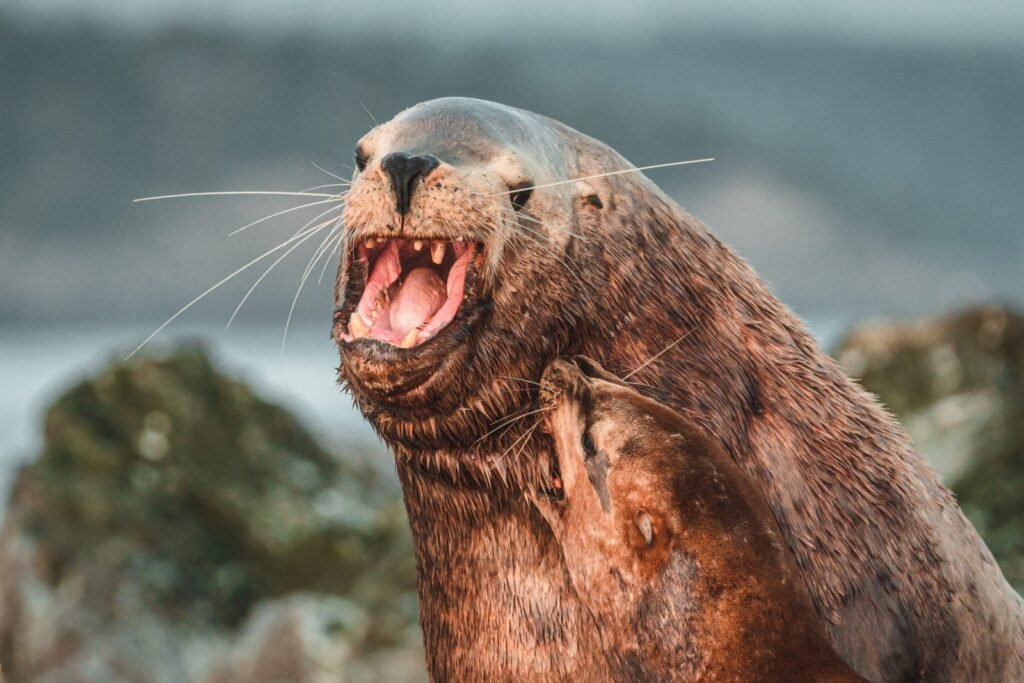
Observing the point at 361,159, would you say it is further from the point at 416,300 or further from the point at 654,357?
the point at 654,357

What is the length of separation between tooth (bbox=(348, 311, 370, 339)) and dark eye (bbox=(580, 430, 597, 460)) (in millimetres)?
654

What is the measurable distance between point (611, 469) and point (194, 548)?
19.6 feet

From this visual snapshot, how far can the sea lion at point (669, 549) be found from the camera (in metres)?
3.63

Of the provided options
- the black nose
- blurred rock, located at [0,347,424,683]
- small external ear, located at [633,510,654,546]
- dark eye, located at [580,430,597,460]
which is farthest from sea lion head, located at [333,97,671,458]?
blurred rock, located at [0,347,424,683]

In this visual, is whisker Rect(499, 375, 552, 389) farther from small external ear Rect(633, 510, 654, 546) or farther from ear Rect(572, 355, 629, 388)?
small external ear Rect(633, 510, 654, 546)

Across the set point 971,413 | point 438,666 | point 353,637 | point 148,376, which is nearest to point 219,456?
point 148,376

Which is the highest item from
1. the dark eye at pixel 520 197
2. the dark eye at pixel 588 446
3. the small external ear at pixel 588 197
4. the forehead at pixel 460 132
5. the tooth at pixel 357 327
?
the forehead at pixel 460 132

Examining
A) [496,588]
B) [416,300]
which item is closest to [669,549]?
[496,588]

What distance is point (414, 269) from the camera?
4.24m

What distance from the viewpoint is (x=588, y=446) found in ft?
13.2

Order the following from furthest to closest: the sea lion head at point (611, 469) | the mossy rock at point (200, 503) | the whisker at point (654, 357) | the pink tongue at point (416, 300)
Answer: the mossy rock at point (200, 503) < the whisker at point (654, 357) < the pink tongue at point (416, 300) < the sea lion head at point (611, 469)

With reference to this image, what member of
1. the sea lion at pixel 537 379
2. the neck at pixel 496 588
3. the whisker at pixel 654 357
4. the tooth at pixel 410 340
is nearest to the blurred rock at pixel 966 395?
the sea lion at pixel 537 379

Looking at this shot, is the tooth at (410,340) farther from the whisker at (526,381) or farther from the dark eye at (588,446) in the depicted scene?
the dark eye at (588,446)

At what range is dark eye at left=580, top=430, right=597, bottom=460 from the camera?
4.02 metres
